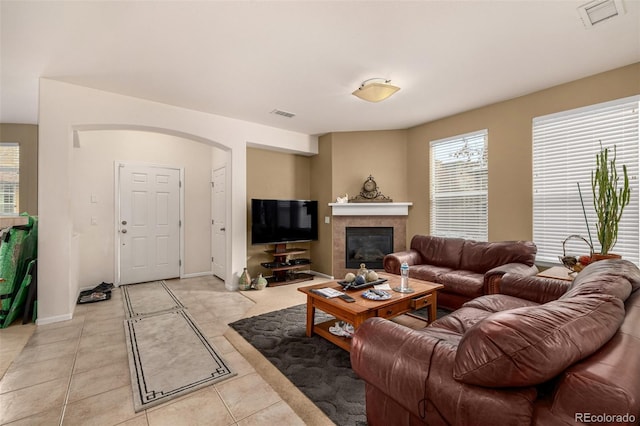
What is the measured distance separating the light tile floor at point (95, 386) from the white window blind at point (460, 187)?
11.7 feet

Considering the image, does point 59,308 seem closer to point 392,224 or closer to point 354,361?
point 354,361

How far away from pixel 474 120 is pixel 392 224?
6.69 feet

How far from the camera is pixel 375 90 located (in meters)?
3.03

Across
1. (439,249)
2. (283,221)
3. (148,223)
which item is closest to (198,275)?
(148,223)

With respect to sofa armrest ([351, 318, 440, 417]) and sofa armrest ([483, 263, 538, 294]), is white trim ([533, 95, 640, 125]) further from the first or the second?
sofa armrest ([351, 318, 440, 417])

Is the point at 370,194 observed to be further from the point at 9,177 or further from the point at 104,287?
the point at 9,177

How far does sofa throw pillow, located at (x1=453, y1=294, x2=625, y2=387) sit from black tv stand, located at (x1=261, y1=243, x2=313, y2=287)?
391 cm

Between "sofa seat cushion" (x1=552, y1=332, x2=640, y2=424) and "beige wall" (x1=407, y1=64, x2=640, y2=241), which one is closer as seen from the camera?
"sofa seat cushion" (x1=552, y1=332, x2=640, y2=424)

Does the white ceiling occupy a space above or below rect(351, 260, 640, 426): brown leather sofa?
above

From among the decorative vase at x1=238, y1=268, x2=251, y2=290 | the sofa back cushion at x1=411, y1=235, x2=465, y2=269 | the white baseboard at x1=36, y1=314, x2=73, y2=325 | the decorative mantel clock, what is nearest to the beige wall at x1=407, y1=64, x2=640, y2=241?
the sofa back cushion at x1=411, y1=235, x2=465, y2=269

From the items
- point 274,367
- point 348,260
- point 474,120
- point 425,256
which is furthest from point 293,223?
point 474,120

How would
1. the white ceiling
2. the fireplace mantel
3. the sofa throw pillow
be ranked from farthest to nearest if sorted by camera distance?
the fireplace mantel
the white ceiling
the sofa throw pillow

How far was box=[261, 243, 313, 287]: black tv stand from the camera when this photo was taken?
185 inches

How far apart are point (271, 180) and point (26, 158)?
4.04 metres
